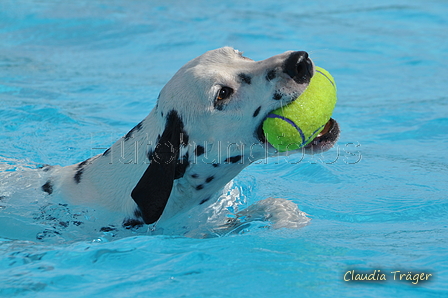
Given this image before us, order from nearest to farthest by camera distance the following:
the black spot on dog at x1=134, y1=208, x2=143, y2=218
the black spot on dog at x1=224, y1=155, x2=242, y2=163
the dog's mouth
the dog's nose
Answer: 1. the dog's nose
2. the dog's mouth
3. the black spot on dog at x1=224, y1=155, x2=242, y2=163
4. the black spot on dog at x1=134, y1=208, x2=143, y2=218

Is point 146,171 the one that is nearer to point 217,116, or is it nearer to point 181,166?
point 181,166

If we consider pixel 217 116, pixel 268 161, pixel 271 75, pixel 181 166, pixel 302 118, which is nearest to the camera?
pixel 302 118

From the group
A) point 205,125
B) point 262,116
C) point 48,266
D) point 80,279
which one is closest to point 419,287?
point 262,116

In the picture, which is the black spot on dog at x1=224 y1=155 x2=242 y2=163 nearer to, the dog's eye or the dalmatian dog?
the dalmatian dog

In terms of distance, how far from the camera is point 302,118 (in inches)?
174

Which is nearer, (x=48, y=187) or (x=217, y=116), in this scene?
(x=217, y=116)

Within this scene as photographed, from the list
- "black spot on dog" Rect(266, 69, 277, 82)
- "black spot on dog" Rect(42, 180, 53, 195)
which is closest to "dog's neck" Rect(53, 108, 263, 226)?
"black spot on dog" Rect(42, 180, 53, 195)

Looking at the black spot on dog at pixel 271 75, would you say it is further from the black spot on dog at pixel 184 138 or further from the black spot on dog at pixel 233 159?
the black spot on dog at pixel 184 138

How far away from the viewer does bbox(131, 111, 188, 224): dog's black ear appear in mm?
4734

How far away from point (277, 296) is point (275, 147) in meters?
1.24

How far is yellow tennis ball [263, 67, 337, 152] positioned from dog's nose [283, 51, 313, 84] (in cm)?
7

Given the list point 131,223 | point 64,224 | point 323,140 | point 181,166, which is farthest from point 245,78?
point 64,224

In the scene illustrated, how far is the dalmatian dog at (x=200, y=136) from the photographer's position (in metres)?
4.59

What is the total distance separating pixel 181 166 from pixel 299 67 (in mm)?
1330
